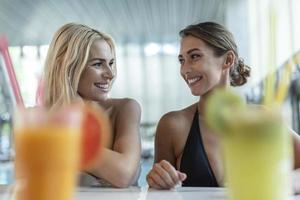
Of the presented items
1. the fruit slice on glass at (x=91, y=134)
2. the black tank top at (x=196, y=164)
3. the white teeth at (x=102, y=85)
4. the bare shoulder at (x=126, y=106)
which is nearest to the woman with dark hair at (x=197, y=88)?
the black tank top at (x=196, y=164)

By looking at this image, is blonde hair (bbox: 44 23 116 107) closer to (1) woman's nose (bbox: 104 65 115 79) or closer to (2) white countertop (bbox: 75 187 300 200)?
(1) woman's nose (bbox: 104 65 115 79)

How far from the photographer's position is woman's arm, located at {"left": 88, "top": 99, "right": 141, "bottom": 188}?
1.36m

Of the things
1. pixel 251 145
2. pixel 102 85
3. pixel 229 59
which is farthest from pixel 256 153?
pixel 229 59

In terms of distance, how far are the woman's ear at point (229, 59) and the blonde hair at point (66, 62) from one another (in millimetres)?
573

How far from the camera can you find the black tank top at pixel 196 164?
5.49 ft

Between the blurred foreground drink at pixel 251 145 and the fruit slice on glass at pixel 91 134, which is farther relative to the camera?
the fruit slice on glass at pixel 91 134

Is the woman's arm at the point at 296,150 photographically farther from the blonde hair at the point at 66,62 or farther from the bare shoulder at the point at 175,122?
the blonde hair at the point at 66,62

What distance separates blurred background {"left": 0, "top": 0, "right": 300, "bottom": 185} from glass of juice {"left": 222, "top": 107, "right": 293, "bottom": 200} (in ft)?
8.53

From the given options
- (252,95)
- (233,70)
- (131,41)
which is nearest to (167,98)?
(131,41)

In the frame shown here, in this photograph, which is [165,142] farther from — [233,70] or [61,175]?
Result: [61,175]

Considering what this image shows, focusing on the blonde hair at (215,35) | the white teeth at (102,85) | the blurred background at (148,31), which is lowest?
the white teeth at (102,85)

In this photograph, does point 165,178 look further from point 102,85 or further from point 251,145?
point 251,145

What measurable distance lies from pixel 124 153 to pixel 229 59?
2.25ft

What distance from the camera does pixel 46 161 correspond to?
54cm
